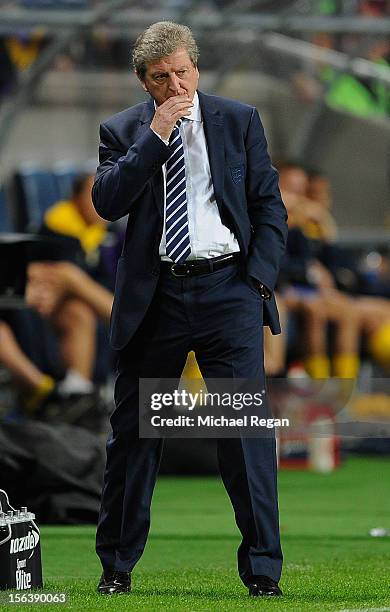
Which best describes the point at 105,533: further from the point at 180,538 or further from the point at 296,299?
the point at 296,299

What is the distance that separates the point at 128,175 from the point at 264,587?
1.41 m

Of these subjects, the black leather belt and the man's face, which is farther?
the black leather belt

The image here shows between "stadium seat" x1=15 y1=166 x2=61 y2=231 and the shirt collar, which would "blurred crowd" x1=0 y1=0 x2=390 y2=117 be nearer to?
"stadium seat" x1=15 y1=166 x2=61 y2=231

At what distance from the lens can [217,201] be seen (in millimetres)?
5270

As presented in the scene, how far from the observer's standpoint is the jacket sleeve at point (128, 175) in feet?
16.7

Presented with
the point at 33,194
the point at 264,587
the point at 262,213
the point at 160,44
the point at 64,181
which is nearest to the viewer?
the point at 160,44

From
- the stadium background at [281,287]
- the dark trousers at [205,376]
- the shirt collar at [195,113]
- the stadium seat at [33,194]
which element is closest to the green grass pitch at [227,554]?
the stadium background at [281,287]

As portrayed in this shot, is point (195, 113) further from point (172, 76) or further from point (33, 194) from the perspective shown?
point (33, 194)

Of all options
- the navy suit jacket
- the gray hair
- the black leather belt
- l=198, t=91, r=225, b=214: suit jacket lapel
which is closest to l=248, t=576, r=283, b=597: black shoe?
the navy suit jacket

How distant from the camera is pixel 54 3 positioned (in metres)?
12.4

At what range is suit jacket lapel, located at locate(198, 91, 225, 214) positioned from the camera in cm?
526

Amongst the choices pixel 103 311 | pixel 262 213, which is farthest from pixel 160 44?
pixel 103 311

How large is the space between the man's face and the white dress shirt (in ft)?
0.69

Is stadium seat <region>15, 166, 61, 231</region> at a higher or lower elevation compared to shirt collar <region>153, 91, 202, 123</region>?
lower
